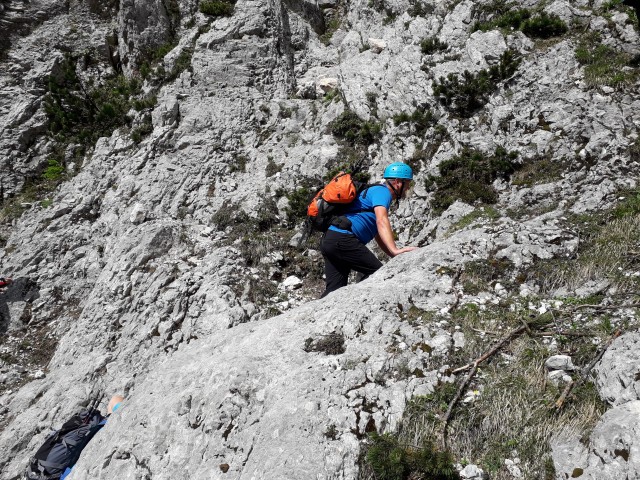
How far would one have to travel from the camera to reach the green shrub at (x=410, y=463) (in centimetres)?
309

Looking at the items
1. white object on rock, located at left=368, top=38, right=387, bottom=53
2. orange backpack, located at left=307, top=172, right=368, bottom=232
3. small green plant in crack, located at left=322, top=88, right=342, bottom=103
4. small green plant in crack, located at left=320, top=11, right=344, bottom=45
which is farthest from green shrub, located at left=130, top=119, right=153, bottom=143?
orange backpack, located at left=307, top=172, right=368, bottom=232

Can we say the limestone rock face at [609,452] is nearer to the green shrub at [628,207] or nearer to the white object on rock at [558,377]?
the white object on rock at [558,377]

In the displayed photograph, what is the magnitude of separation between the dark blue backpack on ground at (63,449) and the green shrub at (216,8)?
1534 centimetres

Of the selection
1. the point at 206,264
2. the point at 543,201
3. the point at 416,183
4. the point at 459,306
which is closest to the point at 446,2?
the point at 416,183

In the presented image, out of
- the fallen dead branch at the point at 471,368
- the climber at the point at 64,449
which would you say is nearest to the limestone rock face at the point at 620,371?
the fallen dead branch at the point at 471,368

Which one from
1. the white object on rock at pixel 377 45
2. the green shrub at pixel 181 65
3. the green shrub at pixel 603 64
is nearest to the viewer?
the green shrub at pixel 603 64

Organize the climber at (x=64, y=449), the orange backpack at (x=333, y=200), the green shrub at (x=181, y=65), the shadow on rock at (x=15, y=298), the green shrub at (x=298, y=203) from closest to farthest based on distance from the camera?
the climber at (x=64, y=449) → the orange backpack at (x=333, y=200) → the green shrub at (x=298, y=203) → the shadow on rock at (x=15, y=298) → the green shrub at (x=181, y=65)

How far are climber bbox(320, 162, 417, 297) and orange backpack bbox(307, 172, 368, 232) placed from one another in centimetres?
12

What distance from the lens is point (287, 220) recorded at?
1052 cm

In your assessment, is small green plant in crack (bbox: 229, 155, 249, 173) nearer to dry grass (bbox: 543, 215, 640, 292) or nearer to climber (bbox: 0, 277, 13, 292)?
climber (bbox: 0, 277, 13, 292)

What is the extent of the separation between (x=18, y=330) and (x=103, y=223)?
3.55 meters

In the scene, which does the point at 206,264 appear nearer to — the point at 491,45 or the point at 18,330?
the point at 18,330

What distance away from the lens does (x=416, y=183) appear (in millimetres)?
9430

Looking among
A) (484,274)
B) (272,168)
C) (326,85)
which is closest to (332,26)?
(326,85)
